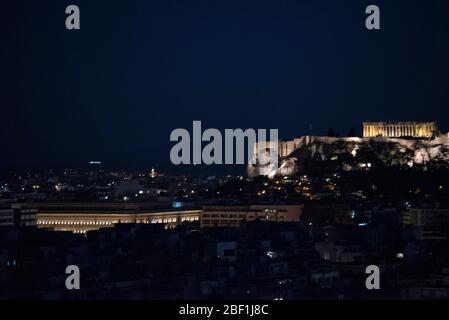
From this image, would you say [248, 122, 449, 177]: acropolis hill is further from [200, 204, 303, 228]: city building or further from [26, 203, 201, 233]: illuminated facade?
[26, 203, 201, 233]: illuminated facade

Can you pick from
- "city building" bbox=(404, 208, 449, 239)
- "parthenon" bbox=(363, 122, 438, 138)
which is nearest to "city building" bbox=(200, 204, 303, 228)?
"city building" bbox=(404, 208, 449, 239)

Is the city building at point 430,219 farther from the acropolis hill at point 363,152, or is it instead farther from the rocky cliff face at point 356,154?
the rocky cliff face at point 356,154

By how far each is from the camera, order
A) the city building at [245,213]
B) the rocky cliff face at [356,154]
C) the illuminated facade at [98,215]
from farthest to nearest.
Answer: the rocky cliff face at [356,154] < the city building at [245,213] < the illuminated facade at [98,215]

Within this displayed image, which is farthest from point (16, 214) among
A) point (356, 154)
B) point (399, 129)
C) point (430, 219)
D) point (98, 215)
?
point (399, 129)

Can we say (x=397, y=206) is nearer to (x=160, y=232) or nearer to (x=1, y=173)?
(x=160, y=232)

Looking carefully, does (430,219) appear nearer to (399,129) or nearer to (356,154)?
(356,154)

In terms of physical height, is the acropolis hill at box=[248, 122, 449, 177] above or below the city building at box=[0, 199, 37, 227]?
above

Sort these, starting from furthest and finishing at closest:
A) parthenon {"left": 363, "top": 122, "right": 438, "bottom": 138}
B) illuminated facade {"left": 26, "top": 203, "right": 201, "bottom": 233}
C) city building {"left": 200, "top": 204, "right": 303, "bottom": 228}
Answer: parthenon {"left": 363, "top": 122, "right": 438, "bottom": 138}, city building {"left": 200, "top": 204, "right": 303, "bottom": 228}, illuminated facade {"left": 26, "top": 203, "right": 201, "bottom": 233}

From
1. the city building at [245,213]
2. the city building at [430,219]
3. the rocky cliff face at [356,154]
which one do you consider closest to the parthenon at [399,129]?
the rocky cliff face at [356,154]
